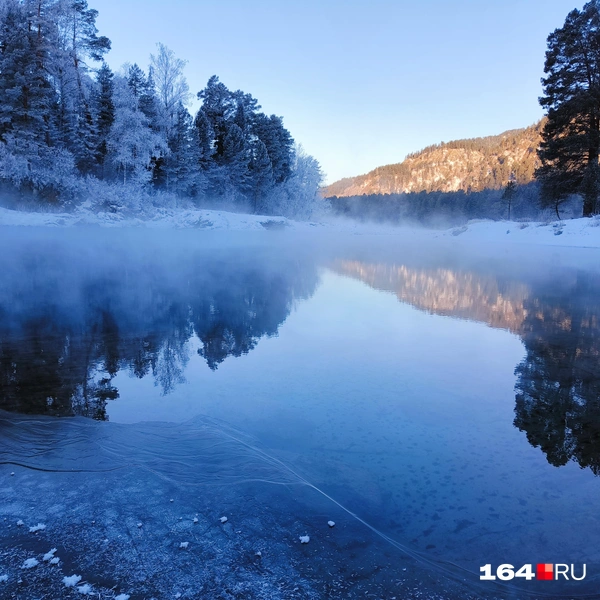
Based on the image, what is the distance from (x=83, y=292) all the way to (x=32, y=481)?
895 cm

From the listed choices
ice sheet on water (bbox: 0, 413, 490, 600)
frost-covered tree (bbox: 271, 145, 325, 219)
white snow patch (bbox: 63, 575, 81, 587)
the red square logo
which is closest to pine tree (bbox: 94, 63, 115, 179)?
frost-covered tree (bbox: 271, 145, 325, 219)

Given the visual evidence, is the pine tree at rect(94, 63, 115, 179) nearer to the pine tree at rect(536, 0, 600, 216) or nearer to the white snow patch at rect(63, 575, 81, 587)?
the pine tree at rect(536, 0, 600, 216)

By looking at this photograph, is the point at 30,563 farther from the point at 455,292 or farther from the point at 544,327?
the point at 455,292

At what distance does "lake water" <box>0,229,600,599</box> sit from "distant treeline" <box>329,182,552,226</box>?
290 feet

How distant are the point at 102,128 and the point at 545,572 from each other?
42.5 metres

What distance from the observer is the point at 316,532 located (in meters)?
2.78

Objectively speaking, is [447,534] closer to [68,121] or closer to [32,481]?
[32,481]

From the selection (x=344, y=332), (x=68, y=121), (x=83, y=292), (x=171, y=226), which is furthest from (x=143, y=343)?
(x=68, y=121)

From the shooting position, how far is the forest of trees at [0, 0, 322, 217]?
93.0 feet

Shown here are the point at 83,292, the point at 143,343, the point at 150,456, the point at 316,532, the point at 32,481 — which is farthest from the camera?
the point at 83,292

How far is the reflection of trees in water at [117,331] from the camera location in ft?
17.1

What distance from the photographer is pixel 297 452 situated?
3811 millimetres

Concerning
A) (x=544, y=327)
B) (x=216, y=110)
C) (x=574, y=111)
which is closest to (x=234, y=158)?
(x=216, y=110)

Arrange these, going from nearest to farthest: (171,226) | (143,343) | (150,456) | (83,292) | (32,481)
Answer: (32,481), (150,456), (143,343), (83,292), (171,226)
